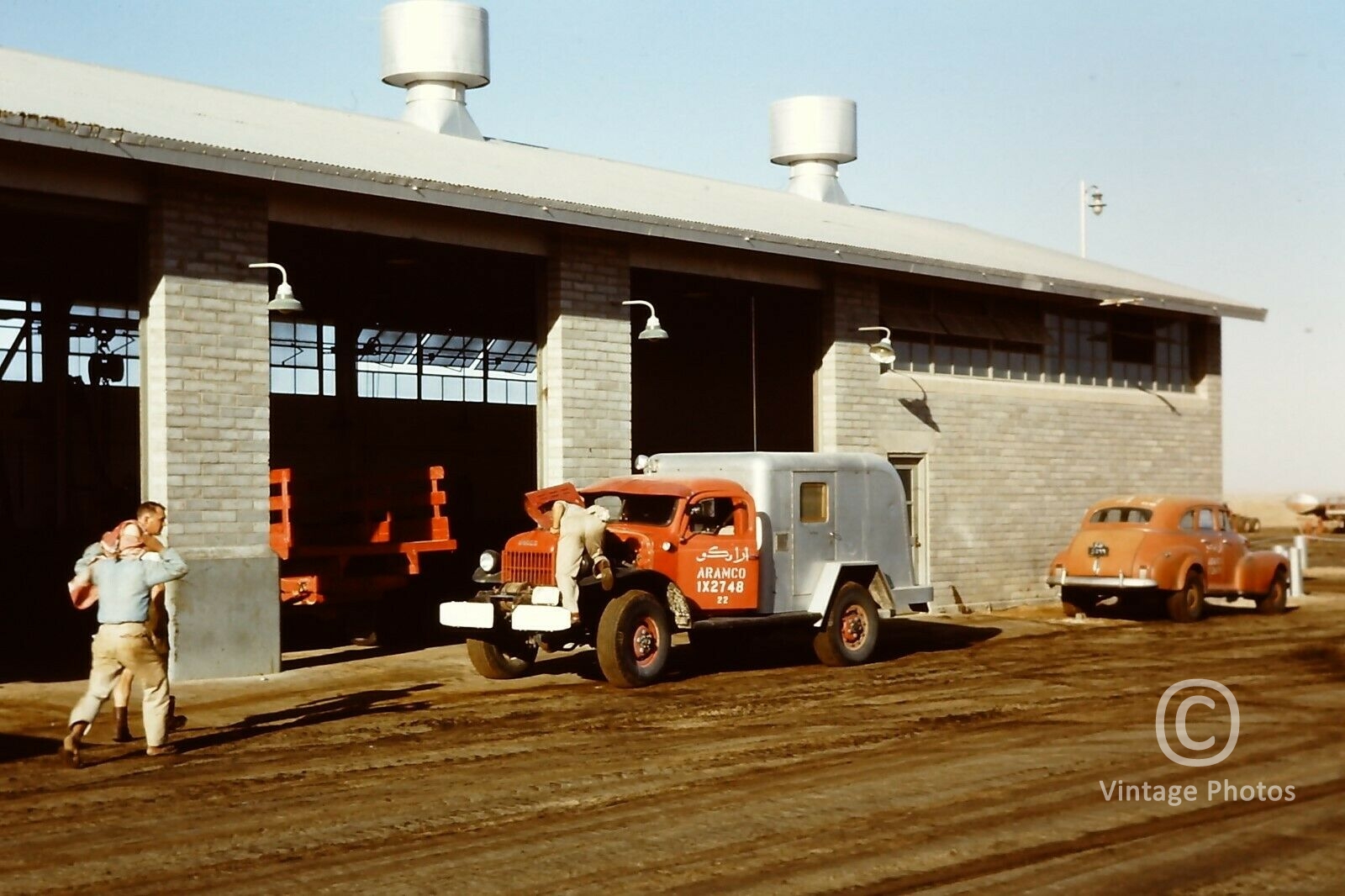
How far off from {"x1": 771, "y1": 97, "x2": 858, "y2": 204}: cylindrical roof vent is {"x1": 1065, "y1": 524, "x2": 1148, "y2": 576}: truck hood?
12064 millimetres

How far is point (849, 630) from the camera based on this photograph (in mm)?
17266

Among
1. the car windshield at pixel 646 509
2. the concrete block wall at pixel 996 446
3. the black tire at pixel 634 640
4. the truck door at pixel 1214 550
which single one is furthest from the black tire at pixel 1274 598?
the black tire at pixel 634 640

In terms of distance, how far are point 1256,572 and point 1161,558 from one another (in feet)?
8.37

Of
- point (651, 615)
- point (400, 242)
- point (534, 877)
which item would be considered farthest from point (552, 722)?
point (400, 242)

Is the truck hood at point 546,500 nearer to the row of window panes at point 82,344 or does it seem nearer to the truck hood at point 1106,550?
the truck hood at point 1106,550

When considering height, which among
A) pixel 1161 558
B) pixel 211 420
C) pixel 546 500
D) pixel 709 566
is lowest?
pixel 1161 558

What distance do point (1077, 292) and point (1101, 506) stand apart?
500 centimetres

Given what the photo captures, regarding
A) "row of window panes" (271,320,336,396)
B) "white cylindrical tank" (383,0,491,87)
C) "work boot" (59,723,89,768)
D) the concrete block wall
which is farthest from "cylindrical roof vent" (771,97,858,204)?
"work boot" (59,723,89,768)

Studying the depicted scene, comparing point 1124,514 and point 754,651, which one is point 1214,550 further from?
point 754,651

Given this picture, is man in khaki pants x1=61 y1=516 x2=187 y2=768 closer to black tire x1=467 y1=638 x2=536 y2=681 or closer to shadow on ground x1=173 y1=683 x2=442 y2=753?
shadow on ground x1=173 y1=683 x2=442 y2=753

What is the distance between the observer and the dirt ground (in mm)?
7684

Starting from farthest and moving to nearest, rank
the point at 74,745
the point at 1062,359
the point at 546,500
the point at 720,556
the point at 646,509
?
1. the point at 1062,359
2. the point at 646,509
3. the point at 720,556
4. the point at 546,500
5. the point at 74,745

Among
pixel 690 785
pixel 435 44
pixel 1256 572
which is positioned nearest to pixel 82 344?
pixel 435 44

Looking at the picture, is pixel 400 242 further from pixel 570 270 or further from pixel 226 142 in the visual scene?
pixel 226 142
